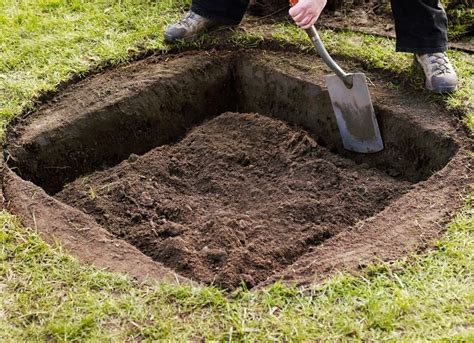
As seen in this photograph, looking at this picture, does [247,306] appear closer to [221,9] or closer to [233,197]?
[233,197]

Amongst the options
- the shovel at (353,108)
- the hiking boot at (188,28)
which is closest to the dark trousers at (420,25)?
the shovel at (353,108)

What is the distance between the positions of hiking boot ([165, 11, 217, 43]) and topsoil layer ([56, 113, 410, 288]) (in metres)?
0.64

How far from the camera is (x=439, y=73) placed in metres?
3.71

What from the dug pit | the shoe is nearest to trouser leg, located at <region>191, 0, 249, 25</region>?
the dug pit

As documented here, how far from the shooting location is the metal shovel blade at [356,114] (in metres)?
3.67

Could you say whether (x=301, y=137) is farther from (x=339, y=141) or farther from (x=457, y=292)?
(x=457, y=292)

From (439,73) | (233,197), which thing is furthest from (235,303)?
(439,73)

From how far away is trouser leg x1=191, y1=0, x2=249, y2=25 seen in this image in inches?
172

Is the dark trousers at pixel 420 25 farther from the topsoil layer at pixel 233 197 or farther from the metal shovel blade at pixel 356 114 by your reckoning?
the topsoil layer at pixel 233 197

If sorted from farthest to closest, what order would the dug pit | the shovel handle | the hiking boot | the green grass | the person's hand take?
the hiking boot < the shovel handle < the person's hand < the dug pit < the green grass

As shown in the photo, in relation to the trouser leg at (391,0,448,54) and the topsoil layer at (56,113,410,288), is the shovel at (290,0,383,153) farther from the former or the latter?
the trouser leg at (391,0,448,54)

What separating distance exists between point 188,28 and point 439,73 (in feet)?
4.97

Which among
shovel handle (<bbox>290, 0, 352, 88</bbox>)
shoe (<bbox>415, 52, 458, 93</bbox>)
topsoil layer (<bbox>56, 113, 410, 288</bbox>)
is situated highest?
shovel handle (<bbox>290, 0, 352, 88</bbox>)

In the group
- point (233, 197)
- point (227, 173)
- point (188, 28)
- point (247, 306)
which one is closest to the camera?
point (247, 306)
